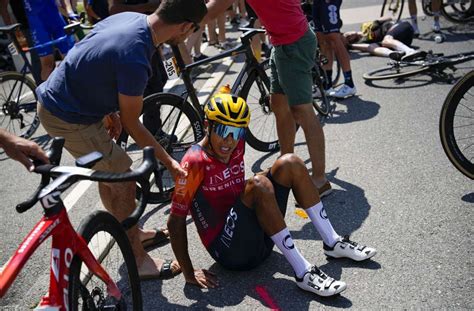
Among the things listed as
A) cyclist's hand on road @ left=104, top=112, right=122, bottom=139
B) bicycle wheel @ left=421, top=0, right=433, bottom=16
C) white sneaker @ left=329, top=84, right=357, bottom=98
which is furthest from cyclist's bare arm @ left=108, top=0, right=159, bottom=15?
bicycle wheel @ left=421, top=0, right=433, bottom=16

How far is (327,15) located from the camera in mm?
6395

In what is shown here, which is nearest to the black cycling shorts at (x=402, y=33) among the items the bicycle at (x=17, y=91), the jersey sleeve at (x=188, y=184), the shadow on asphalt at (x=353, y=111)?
the shadow on asphalt at (x=353, y=111)

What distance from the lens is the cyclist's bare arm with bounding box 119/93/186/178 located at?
264cm

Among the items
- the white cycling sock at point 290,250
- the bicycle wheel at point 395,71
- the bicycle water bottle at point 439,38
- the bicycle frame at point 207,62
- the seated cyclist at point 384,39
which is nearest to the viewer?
the white cycling sock at point 290,250

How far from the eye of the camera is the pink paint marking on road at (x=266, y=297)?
2.91m

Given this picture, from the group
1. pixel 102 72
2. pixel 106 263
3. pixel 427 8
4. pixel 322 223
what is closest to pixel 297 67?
pixel 322 223

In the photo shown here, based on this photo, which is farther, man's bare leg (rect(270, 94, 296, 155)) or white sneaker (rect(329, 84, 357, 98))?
white sneaker (rect(329, 84, 357, 98))

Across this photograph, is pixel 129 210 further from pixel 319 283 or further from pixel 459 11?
pixel 459 11

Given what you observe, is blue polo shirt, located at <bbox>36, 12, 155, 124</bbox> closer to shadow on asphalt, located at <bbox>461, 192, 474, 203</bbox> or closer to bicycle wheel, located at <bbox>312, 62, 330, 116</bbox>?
shadow on asphalt, located at <bbox>461, 192, 474, 203</bbox>

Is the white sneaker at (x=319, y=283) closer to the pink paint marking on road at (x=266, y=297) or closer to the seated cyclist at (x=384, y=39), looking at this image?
the pink paint marking on road at (x=266, y=297)

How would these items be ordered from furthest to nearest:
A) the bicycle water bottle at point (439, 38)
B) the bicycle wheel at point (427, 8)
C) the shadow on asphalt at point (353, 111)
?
the bicycle wheel at point (427, 8) → the bicycle water bottle at point (439, 38) → the shadow on asphalt at point (353, 111)

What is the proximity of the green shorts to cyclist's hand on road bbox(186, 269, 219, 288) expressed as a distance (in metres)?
1.61

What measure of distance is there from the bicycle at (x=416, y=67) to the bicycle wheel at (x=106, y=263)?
488 cm

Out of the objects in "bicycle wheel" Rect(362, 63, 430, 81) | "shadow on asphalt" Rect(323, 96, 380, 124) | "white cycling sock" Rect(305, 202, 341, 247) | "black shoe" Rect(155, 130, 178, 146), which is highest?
"black shoe" Rect(155, 130, 178, 146)
